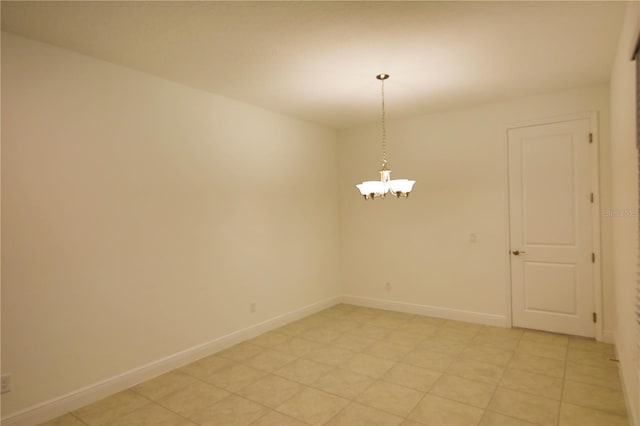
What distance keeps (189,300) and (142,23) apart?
2.42 metres

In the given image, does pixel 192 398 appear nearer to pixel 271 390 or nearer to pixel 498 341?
pixel 271 390

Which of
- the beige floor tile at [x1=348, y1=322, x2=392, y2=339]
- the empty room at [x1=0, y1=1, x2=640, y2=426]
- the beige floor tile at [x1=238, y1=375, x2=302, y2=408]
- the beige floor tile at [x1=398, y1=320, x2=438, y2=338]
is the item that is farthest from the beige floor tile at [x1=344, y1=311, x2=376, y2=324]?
the beige floor tile at [x1=238, y1=375, x2=302, y2=408]

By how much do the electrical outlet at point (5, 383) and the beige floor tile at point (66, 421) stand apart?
36 cm

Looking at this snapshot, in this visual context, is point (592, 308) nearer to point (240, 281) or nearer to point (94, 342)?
point (240, 281)

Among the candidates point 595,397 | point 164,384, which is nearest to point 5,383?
point 164,384

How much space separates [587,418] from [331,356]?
6.80ft

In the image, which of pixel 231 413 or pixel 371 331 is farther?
pixel 371 331

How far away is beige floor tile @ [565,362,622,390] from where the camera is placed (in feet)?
9.58

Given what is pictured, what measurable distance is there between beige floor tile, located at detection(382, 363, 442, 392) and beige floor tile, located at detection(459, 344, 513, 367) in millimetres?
542

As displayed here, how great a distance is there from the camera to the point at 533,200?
4168mm

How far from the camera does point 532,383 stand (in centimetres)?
297

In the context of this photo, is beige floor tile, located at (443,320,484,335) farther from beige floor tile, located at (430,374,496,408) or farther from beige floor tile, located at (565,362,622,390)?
beige floor tile, located at (430,374,496,408)

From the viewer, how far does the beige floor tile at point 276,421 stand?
250cm

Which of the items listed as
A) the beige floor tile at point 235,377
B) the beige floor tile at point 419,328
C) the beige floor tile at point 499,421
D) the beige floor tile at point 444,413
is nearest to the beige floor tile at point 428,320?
the beige floor tile at point 419,328
